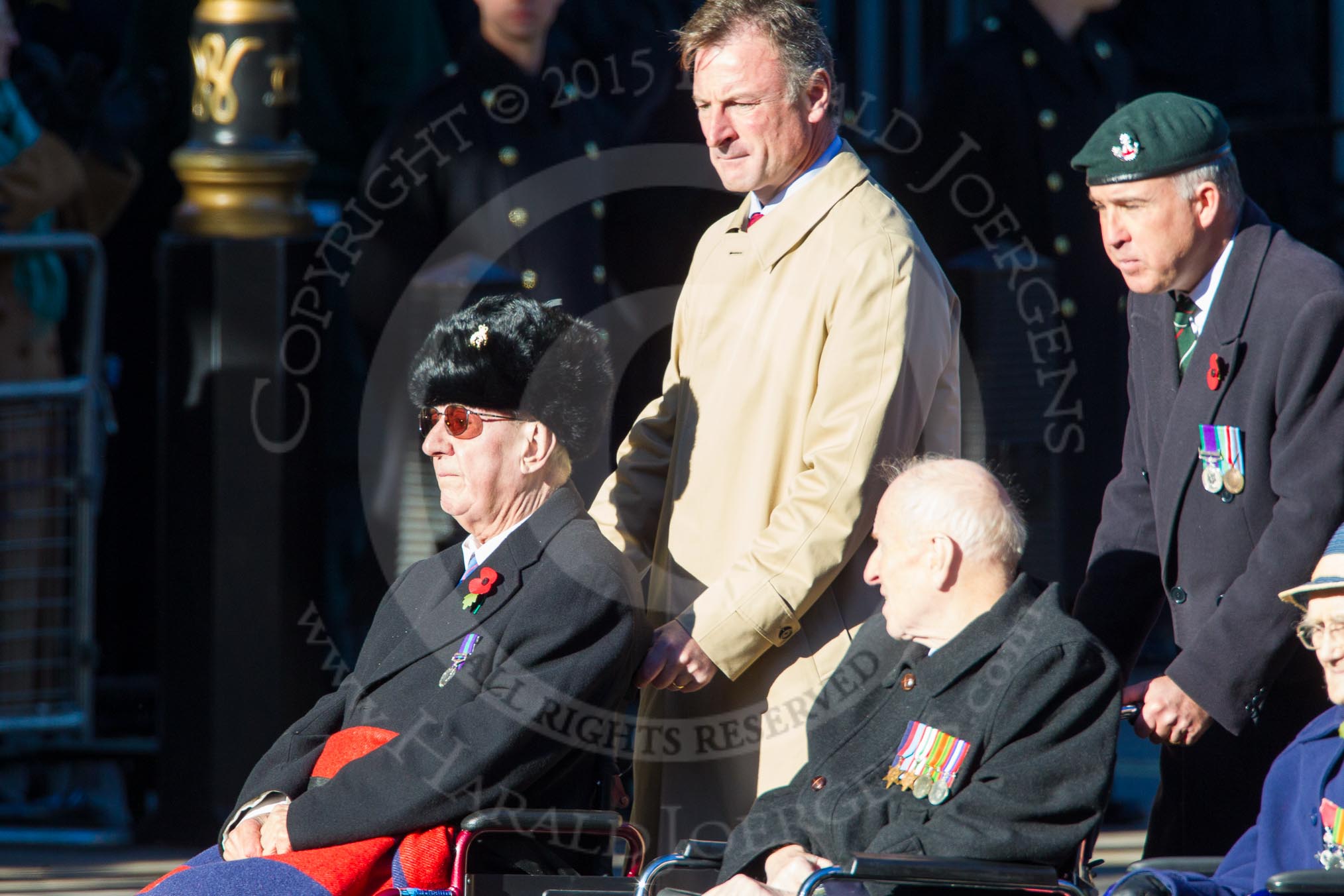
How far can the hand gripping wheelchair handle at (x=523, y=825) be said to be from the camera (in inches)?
109

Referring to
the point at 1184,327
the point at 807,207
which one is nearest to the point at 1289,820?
the point at 1184,327

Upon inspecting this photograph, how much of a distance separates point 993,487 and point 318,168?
3.56 meters

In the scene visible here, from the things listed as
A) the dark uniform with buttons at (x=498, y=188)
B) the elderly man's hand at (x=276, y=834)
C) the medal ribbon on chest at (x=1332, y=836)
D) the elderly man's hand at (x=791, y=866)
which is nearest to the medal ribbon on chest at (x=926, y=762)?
the elderly man's hand at (x=791, y=866)

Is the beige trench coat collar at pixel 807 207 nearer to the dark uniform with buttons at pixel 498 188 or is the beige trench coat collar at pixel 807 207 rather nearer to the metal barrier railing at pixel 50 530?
the dark uniform with buttons at pixel 498 188

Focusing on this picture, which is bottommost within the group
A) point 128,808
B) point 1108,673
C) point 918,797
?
point 128,808

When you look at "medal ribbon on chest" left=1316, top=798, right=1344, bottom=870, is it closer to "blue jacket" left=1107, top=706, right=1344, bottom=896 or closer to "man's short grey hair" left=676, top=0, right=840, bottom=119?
"blue jacket" left=1107, top=706, right=1344, bottom=896

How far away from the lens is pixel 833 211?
3.05 meters

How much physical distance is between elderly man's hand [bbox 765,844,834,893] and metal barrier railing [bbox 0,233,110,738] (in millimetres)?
2774

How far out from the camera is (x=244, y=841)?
298 cm

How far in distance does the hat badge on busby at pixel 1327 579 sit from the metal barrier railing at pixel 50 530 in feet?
10.9

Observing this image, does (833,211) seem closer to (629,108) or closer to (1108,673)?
(1108,673)

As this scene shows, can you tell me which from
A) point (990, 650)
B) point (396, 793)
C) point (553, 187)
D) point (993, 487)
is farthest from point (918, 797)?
point (553, 187)

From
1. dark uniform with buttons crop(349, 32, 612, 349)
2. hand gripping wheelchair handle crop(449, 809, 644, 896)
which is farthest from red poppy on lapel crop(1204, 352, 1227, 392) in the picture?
dark uniform with buttons crop(349, 32, 612, 349)

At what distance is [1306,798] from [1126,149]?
97 centimetres
